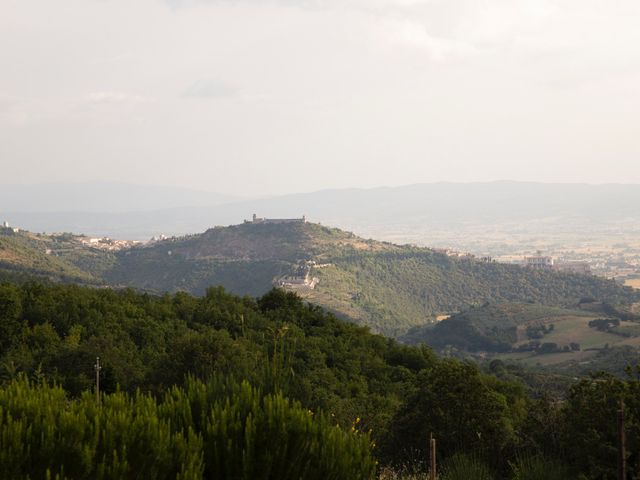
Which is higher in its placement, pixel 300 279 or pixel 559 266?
pixel 300 279

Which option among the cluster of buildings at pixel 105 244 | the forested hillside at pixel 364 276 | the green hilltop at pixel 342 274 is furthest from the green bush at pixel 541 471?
the cluster of buildings at pixel 105 244

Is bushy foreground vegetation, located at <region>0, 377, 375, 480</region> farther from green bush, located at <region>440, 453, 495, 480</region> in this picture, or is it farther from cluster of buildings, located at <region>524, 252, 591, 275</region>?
cluster of buildings, located at <region>524, 252, 591, 275</region>

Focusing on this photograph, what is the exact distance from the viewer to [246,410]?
8031mm

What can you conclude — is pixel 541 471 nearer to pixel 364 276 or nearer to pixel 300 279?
pixel 300 279

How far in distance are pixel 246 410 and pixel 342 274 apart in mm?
113222

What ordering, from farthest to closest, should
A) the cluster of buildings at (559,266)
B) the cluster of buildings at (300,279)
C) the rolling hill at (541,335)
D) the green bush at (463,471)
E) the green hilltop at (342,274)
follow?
the cluster of buildings at (559,266) → the green hilltop at (342,274) → the cluster of buildings at (300,279) → the rolling hill at (541,335) → the green bush at (463,471)

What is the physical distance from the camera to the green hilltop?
366 feet

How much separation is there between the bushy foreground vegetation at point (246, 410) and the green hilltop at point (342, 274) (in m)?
65.5

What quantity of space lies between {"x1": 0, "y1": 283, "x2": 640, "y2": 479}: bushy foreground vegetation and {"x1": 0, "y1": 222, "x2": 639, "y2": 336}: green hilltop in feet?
215

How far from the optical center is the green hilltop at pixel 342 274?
112m

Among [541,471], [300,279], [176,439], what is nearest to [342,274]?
[300,279]

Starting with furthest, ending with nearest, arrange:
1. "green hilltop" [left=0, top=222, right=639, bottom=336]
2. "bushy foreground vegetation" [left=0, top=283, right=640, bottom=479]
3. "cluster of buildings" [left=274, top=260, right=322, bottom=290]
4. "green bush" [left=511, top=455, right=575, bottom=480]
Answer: "green hilltop" [left=0, top=222, right=639, bottom=336], "cluster of buildings" [left=274, top=260, right=322, bottom=290], "green bush" [left=511, top=455, right=575, bottom=480], "bushy foreground vegetation" [left=0, top=283, right=640, bottom=479]

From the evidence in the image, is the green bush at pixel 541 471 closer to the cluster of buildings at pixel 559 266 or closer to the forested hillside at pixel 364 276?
the forested hillside at pixel 364 276

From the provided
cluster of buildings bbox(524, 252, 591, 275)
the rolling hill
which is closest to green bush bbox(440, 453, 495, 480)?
the rolling hill
